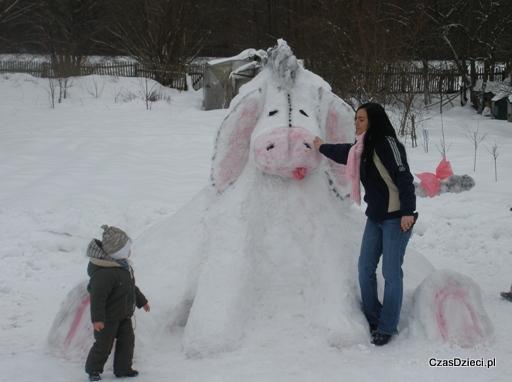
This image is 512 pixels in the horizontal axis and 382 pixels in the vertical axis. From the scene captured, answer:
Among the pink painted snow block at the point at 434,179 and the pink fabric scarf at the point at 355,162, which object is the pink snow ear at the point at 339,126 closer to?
the pink fabric scarf at the point at 355,162

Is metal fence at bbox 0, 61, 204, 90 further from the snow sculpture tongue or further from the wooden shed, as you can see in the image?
the snow sculpture tongue

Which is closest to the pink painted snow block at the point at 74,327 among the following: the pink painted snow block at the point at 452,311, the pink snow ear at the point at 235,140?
the pink snow ear at the point at 235,140

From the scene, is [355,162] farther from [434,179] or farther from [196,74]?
[196,74]

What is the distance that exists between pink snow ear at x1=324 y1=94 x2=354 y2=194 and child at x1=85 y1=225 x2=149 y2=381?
144cm

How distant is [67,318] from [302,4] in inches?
792

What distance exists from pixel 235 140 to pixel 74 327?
4.74 feet

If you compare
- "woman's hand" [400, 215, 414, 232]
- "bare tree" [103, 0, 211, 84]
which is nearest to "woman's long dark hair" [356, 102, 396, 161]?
"woman's hand" [400, 215, 414, 232]

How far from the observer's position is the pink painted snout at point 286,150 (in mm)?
3480

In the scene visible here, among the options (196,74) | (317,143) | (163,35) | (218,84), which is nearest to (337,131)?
(317,143)

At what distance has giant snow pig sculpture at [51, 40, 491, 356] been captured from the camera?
3.38 m

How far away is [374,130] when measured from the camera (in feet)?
11.0

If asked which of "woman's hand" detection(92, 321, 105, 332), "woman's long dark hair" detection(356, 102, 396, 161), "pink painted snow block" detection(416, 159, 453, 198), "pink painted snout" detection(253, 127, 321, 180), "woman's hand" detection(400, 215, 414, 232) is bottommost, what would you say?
"woman's hand" detection(92, 321, 105, 332)

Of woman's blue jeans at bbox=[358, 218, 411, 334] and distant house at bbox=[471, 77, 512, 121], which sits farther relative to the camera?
distant house at bbox=[471, 77, 512, 121]

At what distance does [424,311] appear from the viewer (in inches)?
135
